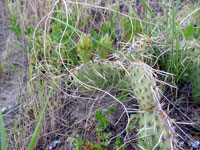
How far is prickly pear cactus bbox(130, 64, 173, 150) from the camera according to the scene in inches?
29.5

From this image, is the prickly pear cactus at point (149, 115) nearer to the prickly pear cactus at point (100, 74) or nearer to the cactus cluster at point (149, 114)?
the cactus cluster at point (149, 114)

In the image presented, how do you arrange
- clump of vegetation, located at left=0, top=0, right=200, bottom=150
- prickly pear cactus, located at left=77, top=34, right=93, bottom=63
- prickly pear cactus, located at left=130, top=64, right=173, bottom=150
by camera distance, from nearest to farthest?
prickly pear cactus, located at left=130, top=64, right=173, bottom=150 < clump of vegetation, located at left=0, top=0, right=200, bottom=150 < prickly pear cactus, located at left=77, top=34, right=93, bottom=63

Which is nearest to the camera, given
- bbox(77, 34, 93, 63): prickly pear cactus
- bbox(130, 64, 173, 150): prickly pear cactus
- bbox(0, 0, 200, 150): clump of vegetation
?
bbox(130, 64, 173, 150): prickly pear cactus

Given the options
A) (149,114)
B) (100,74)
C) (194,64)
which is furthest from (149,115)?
(194,64)

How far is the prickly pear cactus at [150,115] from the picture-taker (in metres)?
0.75

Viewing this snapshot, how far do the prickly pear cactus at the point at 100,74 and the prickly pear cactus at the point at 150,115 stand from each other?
25 cm

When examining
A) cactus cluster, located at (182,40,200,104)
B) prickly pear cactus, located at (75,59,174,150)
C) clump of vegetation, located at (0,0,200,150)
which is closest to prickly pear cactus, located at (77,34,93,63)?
clump of vegetation, located at (0,0,200,150)

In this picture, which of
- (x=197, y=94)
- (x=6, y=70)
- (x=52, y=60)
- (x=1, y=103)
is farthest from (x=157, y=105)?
(x=6, y=70)

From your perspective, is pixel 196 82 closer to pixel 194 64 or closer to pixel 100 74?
pixel 194 64

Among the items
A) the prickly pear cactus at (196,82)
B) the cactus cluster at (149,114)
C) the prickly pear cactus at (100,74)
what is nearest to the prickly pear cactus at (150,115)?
the cactus cluster at (149,114)

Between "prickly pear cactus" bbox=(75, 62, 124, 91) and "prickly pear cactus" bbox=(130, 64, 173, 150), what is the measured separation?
250mm

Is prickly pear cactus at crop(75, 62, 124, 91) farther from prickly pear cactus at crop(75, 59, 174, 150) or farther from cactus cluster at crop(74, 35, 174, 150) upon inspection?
prickly pear cactus at crop(75, 59, 174, 150)

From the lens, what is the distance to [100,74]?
1161 mm

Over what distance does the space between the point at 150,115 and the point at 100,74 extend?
41 cm
